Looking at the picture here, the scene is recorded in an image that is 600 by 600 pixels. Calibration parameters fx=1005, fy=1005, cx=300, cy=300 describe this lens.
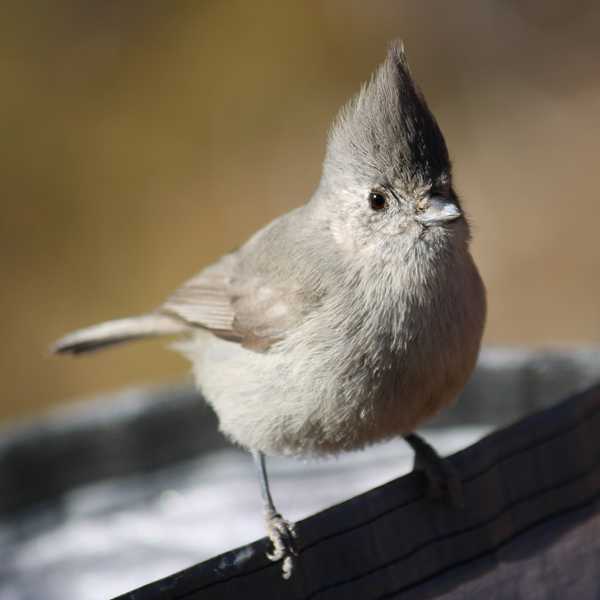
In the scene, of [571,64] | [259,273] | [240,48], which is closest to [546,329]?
[571,64]

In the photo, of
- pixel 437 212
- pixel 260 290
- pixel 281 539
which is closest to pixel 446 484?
pixel 281 539

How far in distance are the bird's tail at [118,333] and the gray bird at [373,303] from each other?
2.23ft

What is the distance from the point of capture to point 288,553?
2107mm

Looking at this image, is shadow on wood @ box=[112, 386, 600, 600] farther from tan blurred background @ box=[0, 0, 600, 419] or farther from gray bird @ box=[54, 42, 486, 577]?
tan blurred background @ box=[0, 0, 600, 419]

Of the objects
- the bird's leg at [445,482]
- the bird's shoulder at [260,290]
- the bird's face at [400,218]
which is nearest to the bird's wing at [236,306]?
the bird's shoulder at [260,290]

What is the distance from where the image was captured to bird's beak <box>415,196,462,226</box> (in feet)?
8.43

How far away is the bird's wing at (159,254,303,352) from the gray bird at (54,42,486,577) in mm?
10

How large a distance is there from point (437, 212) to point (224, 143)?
15.3 ft

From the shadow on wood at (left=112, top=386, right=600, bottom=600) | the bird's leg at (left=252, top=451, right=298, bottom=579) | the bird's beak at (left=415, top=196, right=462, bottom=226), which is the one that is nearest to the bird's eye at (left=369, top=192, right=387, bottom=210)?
the bird's beak at (left=415, top=196, right=462, bottom=226)

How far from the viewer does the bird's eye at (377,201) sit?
8.79 feet

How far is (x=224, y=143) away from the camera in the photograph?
7.07 meters

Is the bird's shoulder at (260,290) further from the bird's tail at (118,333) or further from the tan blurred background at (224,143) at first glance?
the tan blurred background at (224,143)

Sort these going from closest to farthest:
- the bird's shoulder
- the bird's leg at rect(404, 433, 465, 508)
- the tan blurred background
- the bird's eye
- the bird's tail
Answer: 1. the bird's leg at rect(404, 433, 465, 508)
2. the bird's eye
3. the bird's shoulder
4. the bird's tail
5. the tan blurred background

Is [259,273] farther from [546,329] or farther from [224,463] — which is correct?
[546,329]
